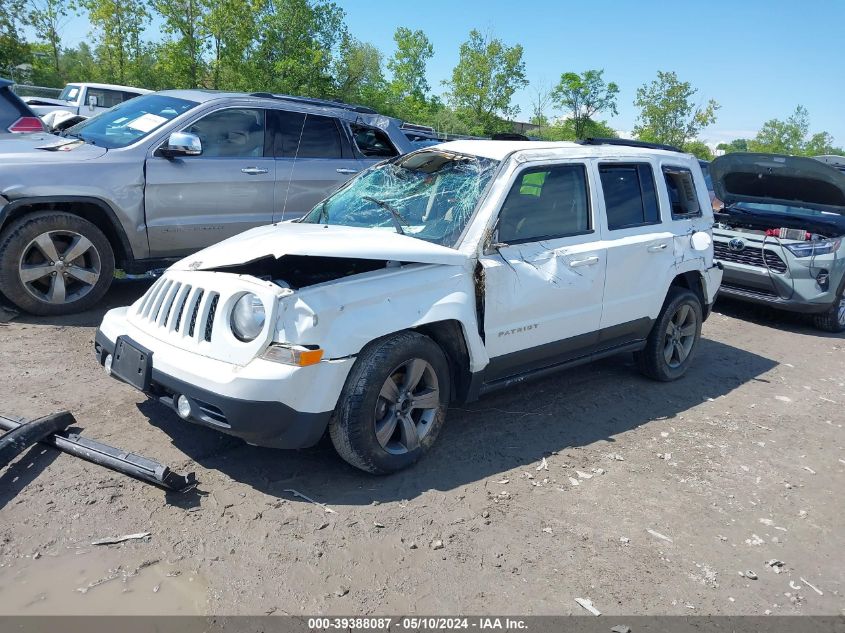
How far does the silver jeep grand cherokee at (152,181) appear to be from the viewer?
5.64 metres

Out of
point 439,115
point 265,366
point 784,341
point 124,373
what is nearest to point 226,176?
point 124,373

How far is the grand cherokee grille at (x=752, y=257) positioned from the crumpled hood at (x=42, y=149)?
6986 millimetres

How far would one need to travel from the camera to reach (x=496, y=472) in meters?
4.09

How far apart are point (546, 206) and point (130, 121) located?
4.07m

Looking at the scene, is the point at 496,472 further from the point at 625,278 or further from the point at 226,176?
the point at 226,176

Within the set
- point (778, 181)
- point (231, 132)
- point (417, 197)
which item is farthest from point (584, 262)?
point (778, 181)

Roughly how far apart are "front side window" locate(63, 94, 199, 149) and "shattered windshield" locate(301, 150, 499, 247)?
7.42ft

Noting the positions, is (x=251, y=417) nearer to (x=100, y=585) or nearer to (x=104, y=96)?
(x=100, y=585)

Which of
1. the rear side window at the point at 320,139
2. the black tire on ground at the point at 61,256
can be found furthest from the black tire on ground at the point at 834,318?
the black tire on ground at the point at 61,256

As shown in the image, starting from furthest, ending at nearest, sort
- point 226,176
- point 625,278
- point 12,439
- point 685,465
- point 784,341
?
point 784,341, point 226,176, point 625,278, point 685,465, point 12,439

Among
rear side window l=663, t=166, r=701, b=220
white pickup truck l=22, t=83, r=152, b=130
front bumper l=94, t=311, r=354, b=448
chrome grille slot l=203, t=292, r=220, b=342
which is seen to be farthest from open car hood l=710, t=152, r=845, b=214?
white pickup truck l=22, t=83, r=152, b=130

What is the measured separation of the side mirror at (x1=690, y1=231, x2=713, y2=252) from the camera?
576 centimetres

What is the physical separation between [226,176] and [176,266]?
2.65 metres

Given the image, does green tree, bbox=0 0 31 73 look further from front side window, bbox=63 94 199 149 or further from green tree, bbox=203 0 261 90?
front side window, bbox=63 94 199 149
